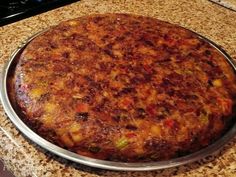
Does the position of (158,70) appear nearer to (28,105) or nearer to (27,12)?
(28,105)

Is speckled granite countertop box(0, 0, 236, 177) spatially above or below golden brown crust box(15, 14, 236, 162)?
below

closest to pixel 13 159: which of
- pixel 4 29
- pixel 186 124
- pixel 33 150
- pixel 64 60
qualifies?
pixel 33 150

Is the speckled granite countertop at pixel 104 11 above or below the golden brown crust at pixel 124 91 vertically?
below

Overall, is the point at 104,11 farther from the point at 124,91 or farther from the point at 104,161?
the point at 104,161

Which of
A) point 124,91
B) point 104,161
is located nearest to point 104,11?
point 124,91
